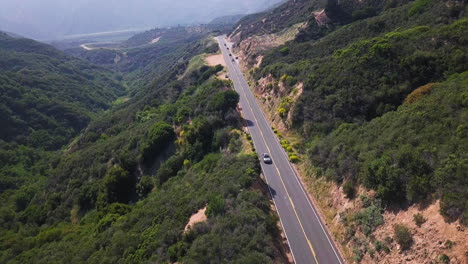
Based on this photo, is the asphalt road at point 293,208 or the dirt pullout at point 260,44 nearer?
the asphalt road at point 293,208

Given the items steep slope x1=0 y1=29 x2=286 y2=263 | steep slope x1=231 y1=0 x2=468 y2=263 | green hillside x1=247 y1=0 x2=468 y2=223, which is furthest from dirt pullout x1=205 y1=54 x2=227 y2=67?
steep slope x1=0 y1=29 x2=286 y2=263

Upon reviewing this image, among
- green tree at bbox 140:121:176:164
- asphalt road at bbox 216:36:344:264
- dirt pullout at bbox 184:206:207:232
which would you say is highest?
green tree at bbox 140:121:176:164

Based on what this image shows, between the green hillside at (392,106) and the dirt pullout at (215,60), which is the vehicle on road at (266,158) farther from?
the dirt pullout at (215,60)

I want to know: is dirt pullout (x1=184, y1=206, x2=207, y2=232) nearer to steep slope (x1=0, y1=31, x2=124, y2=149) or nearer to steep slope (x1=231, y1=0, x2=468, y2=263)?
steep slope (x1=231, y1=0, x2=468, y2=263)

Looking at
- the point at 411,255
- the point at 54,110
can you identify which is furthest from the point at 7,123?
the point at 411,255

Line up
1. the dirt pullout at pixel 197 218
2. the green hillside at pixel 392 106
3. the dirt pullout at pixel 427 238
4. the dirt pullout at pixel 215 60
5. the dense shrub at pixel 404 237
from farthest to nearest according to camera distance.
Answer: the dirt pullout at pixel 215 60 < the dirt pullout at pixel 197 218 < the green hillside at pixel 392 106 < the dense shrub at pixel 404 237 < the dirt pullout at pixel 427 238

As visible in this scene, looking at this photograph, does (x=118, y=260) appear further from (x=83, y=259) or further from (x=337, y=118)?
(x=337, y=118)

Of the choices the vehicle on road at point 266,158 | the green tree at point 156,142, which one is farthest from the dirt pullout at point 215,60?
the vehicle on road at point 266,158
